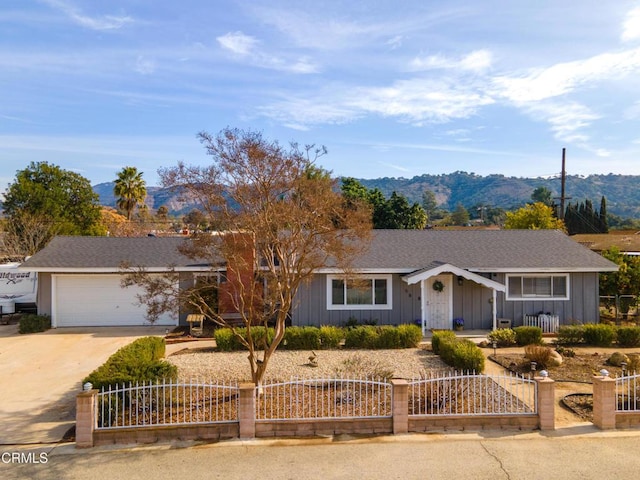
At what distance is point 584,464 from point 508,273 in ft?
43.3

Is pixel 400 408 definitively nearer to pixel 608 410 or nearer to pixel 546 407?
pixel 546 407

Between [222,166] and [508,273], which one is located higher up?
[222,166]

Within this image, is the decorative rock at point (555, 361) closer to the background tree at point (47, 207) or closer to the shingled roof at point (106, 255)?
the shingled roof at point (106, 255)

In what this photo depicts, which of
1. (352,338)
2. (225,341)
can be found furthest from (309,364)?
(225,341)

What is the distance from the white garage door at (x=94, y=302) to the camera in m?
21.4

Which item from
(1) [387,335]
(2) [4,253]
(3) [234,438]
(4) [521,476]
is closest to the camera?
(4) [521,476]

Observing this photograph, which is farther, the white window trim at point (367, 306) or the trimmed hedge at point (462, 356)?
the white window trim at point (367, 306)

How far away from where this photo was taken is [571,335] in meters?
17.3

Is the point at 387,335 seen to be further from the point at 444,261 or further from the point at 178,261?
the point at 178,261

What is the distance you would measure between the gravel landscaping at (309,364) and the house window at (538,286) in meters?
6.57

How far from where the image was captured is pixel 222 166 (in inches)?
413

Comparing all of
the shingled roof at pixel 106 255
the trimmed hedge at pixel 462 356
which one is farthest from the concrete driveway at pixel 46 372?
the trimmed hedge at pixel 462 356

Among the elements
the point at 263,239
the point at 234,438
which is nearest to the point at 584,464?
the point at 234,438

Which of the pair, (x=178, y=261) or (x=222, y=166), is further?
(x=178, y=261)
